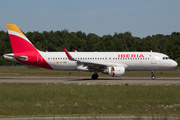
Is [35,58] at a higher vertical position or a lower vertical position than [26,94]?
higher

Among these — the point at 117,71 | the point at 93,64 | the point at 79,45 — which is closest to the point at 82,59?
the point at 93,64

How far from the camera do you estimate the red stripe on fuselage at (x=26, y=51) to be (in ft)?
129

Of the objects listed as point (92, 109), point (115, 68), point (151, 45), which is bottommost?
point (92, 109)

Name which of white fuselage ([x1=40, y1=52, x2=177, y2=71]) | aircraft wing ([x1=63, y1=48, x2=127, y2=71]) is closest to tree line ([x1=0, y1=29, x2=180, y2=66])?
white fuselage ([x1=40, y1=52, x2=177, y2=71])

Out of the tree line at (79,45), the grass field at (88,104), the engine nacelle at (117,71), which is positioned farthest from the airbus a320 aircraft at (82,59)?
the tree line at (79,45)

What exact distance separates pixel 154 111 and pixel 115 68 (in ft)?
72.2

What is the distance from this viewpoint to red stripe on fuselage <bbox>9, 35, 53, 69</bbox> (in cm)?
3931

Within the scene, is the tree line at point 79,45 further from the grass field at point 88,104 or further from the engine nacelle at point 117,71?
the grass field at point 88,104

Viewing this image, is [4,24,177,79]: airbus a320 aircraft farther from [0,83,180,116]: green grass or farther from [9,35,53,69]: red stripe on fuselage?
[0,83,180,116]: green grass

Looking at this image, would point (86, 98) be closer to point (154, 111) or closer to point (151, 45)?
point (154, 111)

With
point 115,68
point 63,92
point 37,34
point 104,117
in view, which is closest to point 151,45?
point 37,34

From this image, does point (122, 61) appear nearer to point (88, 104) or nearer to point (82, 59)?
point (82, 59)

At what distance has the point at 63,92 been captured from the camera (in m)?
22.4

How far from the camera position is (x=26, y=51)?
3972cm
